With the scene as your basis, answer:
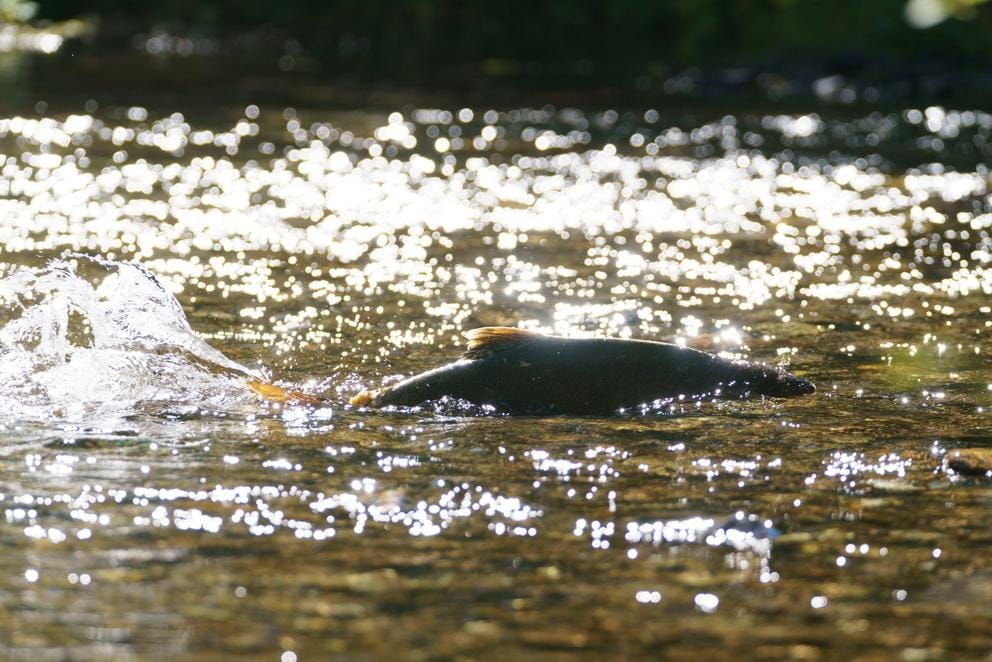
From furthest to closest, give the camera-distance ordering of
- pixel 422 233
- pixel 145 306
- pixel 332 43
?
pixel 332 43 → pixel 422 233 → pixel 145 306

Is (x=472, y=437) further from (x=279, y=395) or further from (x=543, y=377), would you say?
(x=279, y=395)

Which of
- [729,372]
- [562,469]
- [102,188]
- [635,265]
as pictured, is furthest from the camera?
[102,188]

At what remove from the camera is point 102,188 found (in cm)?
1356

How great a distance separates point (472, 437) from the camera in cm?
614

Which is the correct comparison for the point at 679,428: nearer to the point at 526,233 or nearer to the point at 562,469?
the point at 562,469

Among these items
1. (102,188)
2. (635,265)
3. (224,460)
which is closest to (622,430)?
(224,460)

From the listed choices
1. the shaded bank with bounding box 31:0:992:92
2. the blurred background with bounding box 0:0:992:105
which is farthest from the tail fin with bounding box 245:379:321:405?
the shaded bank with bounding box 31:0:992:92

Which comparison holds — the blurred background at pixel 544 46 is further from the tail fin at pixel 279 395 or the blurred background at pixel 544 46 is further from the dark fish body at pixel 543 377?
the dark fish body at pixel 543 377

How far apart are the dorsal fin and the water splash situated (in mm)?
1062

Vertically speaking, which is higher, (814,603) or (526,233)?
(526,233)

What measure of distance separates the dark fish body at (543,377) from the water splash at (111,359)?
2.95 ft

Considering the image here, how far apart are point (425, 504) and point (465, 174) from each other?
10122mm

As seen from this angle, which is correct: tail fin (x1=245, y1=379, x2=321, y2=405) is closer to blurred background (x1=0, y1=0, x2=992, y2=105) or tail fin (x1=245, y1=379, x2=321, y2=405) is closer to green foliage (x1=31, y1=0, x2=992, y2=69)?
blurred background (x1=0, y1=0, x2=992, y2=105)

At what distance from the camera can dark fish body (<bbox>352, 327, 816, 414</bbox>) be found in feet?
21.5
